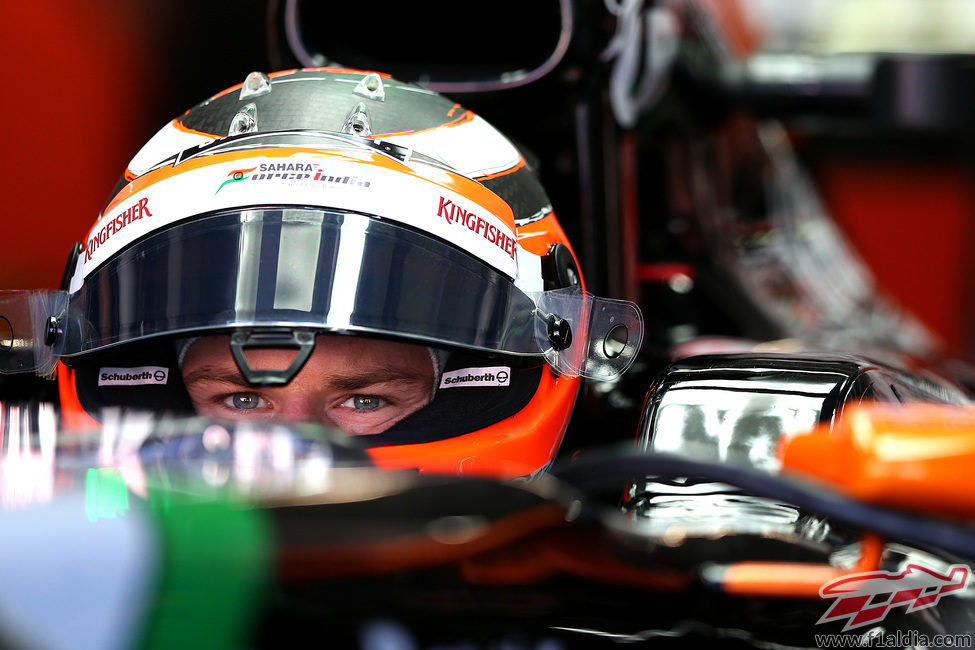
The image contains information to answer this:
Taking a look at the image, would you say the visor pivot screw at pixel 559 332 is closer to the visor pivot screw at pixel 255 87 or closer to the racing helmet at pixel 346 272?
the racing helmet at pixel 346 272

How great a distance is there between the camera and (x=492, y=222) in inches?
42.9

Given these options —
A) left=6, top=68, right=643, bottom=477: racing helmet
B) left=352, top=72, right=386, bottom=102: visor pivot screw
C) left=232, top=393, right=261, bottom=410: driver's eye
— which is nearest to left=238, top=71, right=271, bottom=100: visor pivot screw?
left=6, top=68, right=643, bottom=477: racing helmet

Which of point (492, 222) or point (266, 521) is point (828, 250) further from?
point (266, 521)

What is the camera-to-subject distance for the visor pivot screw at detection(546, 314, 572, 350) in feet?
3.53

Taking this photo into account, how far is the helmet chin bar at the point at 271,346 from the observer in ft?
3.05

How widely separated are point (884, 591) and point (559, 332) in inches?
18.1

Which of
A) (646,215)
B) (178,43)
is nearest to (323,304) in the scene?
(646,215)

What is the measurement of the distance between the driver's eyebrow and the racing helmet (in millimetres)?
53

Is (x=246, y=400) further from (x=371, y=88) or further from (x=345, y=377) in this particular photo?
(x=371, y=88)

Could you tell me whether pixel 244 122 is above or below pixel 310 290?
above

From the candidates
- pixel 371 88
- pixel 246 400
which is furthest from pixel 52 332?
pixel 371 88

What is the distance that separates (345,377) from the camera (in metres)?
1.06

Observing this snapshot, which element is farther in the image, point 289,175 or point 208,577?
point 289,175

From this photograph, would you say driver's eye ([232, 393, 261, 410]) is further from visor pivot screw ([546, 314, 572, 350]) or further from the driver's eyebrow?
visor pivot screw ([546, 314, 572, 350])
